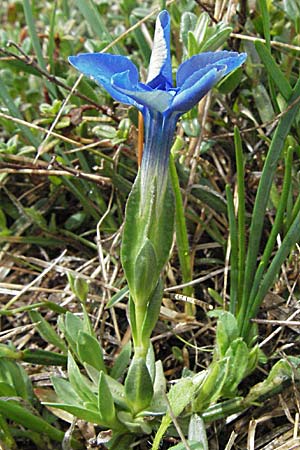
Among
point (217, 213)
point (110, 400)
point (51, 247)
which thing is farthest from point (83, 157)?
point (110, 400)

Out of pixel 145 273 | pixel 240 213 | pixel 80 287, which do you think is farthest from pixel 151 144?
pixel 80 287

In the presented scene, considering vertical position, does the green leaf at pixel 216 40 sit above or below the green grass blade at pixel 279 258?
above

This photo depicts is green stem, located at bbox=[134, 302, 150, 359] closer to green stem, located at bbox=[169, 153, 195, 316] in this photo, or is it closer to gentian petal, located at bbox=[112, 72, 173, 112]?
green stem, located at bbox=[169, 153, 195, 316]

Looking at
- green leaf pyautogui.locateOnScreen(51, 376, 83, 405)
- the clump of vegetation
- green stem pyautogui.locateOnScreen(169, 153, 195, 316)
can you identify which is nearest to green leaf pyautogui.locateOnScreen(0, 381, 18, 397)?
the clump of vegetation

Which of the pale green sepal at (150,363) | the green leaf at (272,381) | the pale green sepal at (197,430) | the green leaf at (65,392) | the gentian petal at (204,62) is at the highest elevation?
the gentian petal at (204,62)

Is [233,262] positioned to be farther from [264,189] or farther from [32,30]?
[32,30]

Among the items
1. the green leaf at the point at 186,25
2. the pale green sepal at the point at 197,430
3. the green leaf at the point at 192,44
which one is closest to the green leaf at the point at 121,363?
the pale green sepal at the point at 197,430

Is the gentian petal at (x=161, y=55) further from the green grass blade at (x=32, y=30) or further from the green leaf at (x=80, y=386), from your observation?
the green grass blade at (x=32, y=30)
